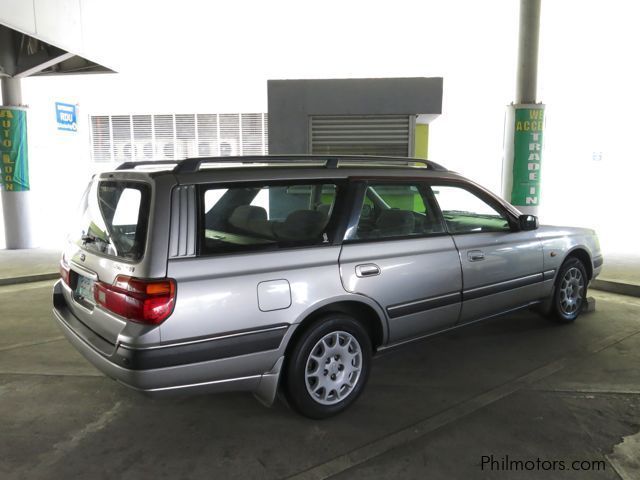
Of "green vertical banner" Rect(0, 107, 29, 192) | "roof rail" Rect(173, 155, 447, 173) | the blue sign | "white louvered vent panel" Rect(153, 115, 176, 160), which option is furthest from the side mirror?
"white louvered vent panel" Rect(153, 115, 176, 160)

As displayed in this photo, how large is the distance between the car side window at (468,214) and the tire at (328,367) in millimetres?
1198

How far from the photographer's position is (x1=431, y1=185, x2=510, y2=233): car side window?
4.09 metres

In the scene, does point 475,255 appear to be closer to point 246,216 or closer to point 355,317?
point 355,317

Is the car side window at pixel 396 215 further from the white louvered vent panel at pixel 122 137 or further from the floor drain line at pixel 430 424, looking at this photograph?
the white louvered vent panel at pixel 122 137

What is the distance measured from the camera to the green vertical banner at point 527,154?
28.3 ft

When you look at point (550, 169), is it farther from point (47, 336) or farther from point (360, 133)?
point (47, 336)

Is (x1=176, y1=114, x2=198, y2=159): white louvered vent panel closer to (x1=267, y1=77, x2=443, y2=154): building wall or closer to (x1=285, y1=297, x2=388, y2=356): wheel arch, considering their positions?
(x1=267, y1=77, x2=443, y2=154): building wall

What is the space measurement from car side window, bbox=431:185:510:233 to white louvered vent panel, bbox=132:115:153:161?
13985mm

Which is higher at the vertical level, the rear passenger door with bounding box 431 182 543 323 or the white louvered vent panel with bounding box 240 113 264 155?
the white louvered vent panel with bounding box 240 113 264 155

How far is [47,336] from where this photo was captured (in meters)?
5.04

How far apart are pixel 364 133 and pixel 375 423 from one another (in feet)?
17.0

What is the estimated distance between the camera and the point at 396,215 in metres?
3.74

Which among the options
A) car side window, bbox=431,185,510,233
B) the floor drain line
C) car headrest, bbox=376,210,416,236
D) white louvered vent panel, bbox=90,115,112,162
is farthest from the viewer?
white louvered vent panel, bbox=90,115,112,162

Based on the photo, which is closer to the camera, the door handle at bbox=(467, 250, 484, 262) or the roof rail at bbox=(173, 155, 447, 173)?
the roof rail at bbox=(173, 155, 447, 173)
